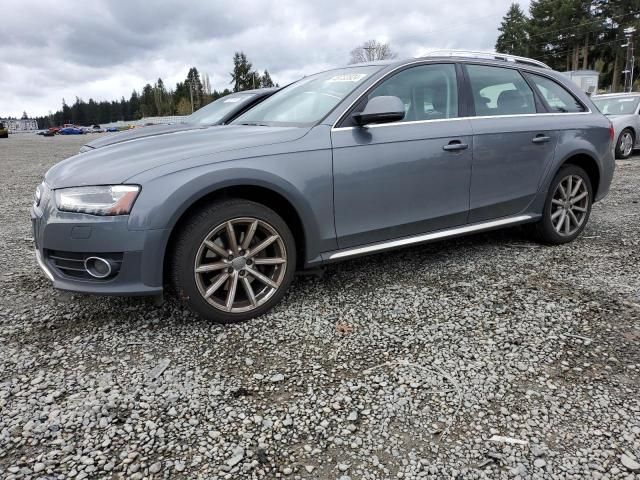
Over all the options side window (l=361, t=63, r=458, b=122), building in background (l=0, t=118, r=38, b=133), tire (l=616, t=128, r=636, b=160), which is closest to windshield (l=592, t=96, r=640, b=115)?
tire (l=616, t=128, r=636, b=160)

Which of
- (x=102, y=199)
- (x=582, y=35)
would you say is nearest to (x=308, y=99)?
(x=102, y=199)

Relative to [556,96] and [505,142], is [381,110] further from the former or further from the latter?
[556,96]

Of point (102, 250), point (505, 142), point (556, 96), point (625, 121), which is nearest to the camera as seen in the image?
point (102, 250)

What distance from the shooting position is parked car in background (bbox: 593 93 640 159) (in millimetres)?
10922

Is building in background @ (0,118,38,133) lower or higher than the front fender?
higher

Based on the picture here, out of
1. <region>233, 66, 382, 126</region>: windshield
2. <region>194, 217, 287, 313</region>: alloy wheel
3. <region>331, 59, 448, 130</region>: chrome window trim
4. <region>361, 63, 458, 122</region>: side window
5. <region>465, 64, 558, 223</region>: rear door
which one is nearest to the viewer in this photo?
<region>194, 217, 287, 313</region>: alloy wheel

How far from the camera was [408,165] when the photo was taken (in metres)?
3.29

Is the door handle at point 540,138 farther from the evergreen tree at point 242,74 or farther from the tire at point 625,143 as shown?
the evergreen tree at point 242,74

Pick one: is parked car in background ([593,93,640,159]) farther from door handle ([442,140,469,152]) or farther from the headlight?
the headlight

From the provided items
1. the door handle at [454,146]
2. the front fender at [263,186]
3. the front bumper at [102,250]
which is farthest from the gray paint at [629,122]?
the front bumper at [102,250]

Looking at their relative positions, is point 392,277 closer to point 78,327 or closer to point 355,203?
point 355,203

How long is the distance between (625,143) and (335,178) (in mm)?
10916

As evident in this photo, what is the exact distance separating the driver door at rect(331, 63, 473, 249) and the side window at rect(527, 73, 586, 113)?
1060 millimetres

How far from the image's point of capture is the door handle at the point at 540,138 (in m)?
3.98
